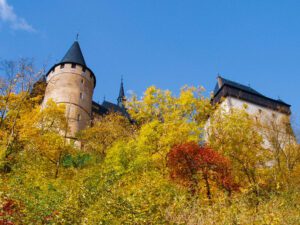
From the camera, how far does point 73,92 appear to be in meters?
32.3

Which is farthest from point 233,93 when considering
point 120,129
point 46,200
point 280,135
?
point 46,200

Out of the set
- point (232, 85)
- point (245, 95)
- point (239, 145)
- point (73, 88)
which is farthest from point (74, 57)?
point (239, 145)

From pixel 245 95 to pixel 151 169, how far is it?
23650 mm

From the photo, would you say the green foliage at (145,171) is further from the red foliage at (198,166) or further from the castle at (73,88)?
the castle at (73,88)

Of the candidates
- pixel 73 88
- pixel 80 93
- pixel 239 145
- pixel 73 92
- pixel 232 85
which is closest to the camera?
pixel 239 145

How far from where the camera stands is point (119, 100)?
62.9 meters

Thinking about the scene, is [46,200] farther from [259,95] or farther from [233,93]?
[259,95]

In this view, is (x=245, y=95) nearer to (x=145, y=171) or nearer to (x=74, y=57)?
(x=74, y=57)

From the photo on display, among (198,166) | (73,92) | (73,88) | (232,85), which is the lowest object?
(198,166)

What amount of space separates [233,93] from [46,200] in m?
29.1

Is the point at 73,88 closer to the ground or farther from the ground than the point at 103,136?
farther from the ground

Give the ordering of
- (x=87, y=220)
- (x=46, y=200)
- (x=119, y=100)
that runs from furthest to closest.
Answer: (x=119, y=100), (x=46, y=200), (x=87, y=220)

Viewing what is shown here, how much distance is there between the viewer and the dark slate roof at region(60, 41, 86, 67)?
34250 millimetres

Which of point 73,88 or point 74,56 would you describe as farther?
point 74,56
